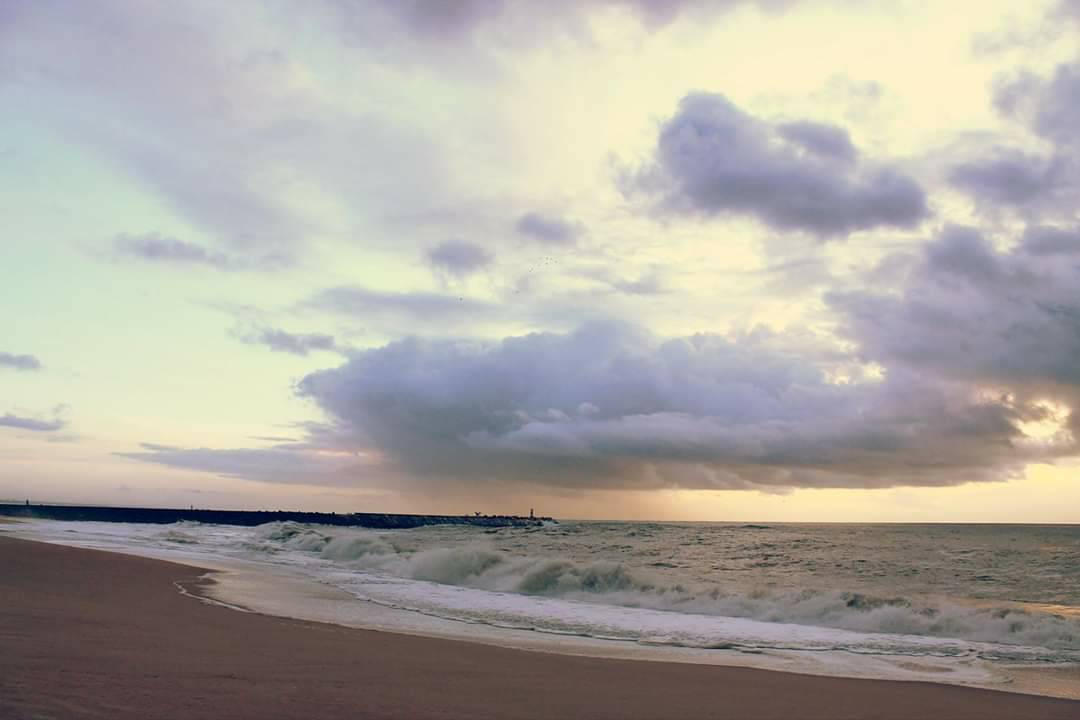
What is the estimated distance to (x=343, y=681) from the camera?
31.2 ft

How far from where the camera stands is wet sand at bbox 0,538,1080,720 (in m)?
7.79

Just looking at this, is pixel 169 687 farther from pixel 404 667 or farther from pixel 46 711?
pixel 404 667

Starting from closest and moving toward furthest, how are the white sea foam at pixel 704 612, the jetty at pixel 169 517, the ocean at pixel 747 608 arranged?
the ocean at pixel 747 608, the white sea foam at pixel 704 612, the jetty at pixel 169 517

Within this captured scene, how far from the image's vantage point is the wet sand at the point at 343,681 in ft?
25.5

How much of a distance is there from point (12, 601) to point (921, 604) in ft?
72.2

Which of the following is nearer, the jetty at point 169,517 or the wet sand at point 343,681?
the wet sand at point 343,681

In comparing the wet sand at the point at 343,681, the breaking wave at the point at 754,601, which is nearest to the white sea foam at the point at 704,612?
the breaking wave at the point at 754,601

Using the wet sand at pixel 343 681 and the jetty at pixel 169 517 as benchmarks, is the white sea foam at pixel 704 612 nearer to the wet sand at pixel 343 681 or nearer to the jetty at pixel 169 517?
the wet sand at pixel 343 681

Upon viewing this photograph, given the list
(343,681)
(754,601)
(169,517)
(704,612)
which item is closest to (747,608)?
(754,601)

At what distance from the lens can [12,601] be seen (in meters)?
14.4

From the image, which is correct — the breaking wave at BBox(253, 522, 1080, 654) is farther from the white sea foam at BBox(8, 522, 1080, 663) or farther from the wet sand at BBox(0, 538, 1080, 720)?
the wet sand at BBox(0, 538, 1080, 720)

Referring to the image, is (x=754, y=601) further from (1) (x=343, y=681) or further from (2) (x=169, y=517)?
(2) (x=169, y=517)

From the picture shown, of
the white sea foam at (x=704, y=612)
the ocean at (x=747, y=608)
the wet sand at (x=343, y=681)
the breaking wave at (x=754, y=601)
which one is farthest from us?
the breaking wave at (x=754, y=601)

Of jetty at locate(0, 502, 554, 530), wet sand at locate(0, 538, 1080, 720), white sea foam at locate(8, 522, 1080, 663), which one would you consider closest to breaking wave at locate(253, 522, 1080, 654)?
white sea foam at locate(8, 522, 1080, 663)
